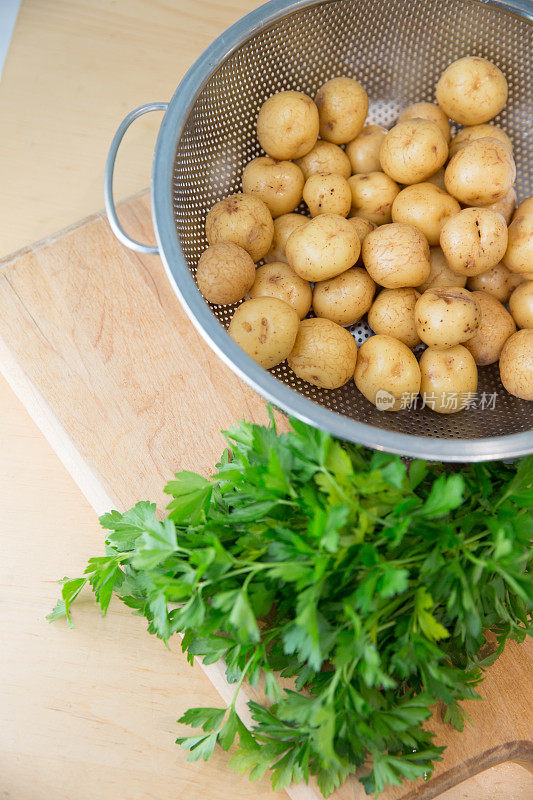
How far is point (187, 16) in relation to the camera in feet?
3.78

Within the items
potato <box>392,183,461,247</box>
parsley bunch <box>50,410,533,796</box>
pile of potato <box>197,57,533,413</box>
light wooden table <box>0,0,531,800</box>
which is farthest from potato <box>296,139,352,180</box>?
parsley bunch <box>50,410,533,796</box>

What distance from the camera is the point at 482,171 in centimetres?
81

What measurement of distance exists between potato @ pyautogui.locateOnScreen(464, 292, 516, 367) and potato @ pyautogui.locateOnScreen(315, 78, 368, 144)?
303 millimetres

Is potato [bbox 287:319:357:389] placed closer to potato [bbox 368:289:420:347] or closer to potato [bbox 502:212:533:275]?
potato [bbox 368:289:420:347]

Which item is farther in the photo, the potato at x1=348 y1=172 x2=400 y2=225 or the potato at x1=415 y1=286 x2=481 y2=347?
the potato at x1=348 y1=172 x2=400 y2=225

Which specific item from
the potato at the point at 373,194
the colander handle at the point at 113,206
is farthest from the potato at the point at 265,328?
the potato at the point at 373,194

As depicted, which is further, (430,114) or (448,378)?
(430,114)

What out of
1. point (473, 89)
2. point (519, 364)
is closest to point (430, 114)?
point (473, 89)

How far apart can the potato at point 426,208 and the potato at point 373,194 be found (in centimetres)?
3

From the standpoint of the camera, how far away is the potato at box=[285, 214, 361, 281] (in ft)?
2.57

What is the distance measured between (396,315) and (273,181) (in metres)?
0.25

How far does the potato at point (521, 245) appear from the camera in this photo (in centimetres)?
82

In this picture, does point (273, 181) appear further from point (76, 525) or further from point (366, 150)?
point (76, 525)

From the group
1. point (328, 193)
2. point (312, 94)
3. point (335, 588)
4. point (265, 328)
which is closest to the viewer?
point (335, 588)
